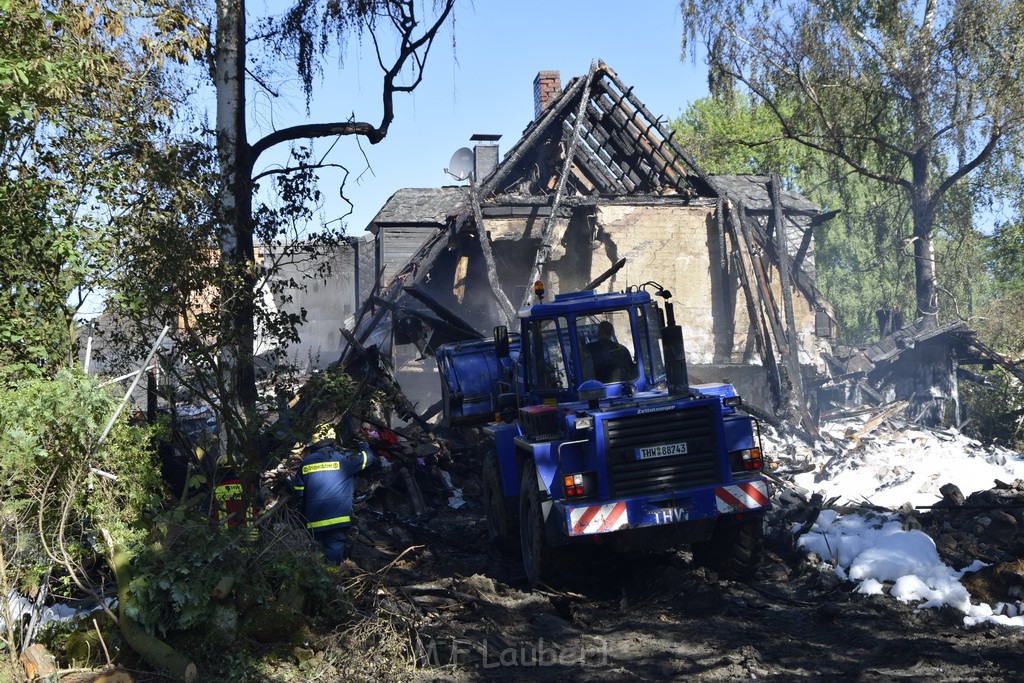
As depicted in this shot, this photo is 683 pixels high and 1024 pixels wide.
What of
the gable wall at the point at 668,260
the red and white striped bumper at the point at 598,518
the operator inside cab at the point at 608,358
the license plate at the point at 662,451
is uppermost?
the gable wall at the point at 668,260

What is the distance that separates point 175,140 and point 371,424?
17.9ft

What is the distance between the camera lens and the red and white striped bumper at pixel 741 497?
7828 mm

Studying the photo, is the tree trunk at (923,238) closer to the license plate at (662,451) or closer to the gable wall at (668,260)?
the gable wall at (668,260)

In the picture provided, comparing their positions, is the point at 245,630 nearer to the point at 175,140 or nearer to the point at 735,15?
the point at 175,140

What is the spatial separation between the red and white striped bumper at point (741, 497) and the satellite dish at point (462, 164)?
2333cm

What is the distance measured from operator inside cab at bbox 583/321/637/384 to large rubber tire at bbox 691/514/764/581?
161cm

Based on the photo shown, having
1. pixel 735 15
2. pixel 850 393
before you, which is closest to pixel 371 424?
pixel 850 393

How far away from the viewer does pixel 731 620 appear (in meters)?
7.28

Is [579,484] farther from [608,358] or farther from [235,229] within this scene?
[235,229]

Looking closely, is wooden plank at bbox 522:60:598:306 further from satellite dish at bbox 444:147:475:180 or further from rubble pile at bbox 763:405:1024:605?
satellite dish at bbox 444:147:475:180

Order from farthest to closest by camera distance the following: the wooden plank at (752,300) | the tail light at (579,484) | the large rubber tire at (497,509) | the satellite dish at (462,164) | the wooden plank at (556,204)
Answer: the satellite dish at (462,164)
the wooden plank at (556,204)
the wooden plank at (752,300)
the large rubber tire at (497,509)
the tail light at (579,484)

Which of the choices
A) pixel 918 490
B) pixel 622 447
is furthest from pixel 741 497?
pixel 918 490

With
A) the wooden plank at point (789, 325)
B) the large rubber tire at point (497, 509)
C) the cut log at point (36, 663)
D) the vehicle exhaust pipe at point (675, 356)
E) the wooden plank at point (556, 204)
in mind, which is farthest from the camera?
the wooden plank at point (556, 204)

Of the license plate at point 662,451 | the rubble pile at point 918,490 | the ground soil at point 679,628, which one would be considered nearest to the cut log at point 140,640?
the ground soil at point 679,628
